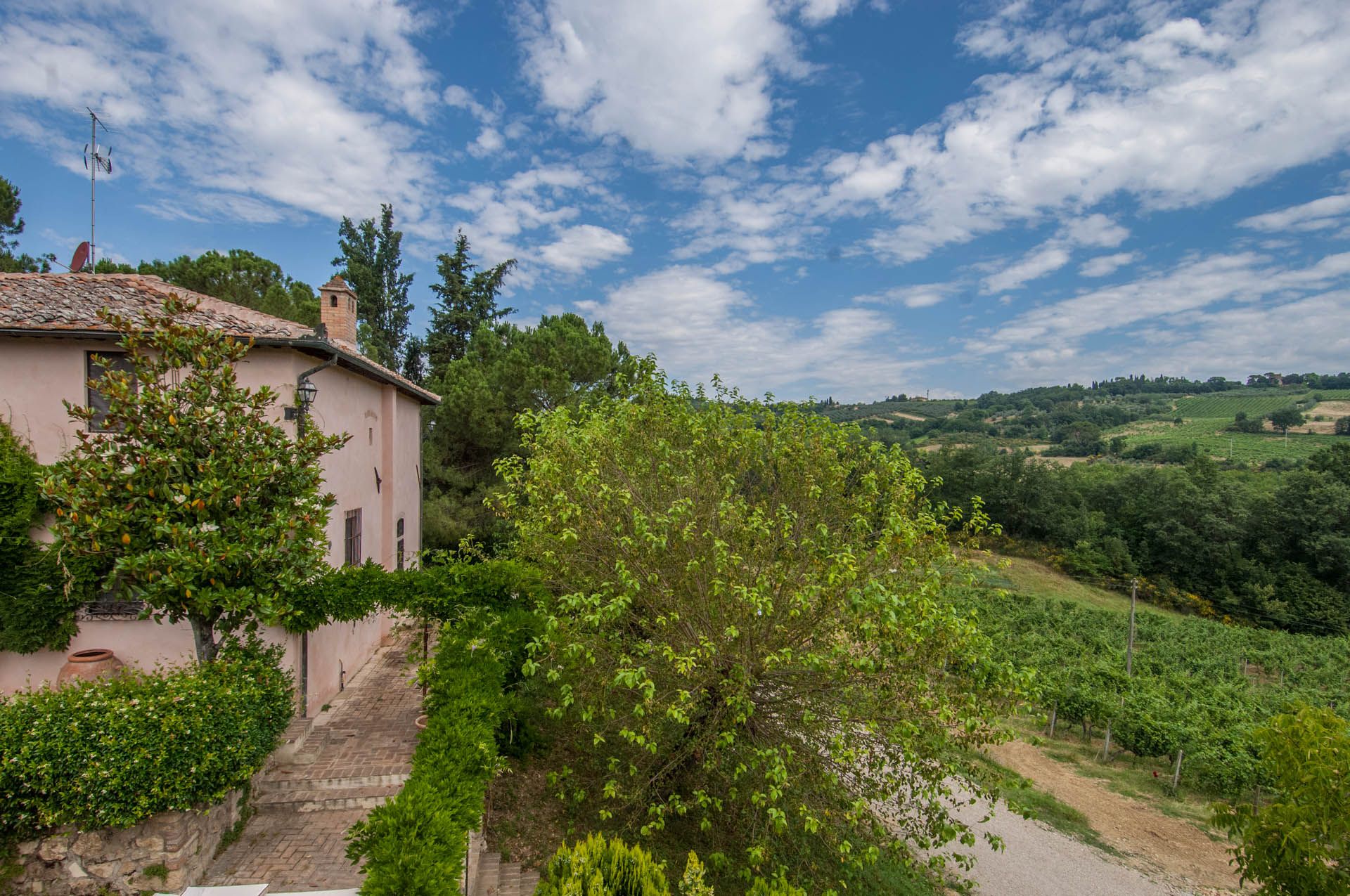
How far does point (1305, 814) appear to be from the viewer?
280 inches

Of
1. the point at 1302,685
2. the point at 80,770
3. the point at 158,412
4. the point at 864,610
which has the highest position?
the point at 158,412

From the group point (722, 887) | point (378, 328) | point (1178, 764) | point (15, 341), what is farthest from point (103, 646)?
point (378, 328)

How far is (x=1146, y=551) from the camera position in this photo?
48156 mm

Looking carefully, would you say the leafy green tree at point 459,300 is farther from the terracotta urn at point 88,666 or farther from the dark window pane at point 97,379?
the terracotta urn at point 88,666

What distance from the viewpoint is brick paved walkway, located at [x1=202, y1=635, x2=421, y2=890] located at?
257 inches

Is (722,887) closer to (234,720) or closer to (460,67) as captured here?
(234,720)

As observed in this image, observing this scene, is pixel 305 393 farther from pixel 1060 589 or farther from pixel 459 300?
pixel 1060 589

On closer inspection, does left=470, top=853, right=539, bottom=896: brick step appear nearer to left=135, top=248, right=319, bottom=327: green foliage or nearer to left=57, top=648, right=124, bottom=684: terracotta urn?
left=57, top=648, right=124, bottom=684: terracotta urn

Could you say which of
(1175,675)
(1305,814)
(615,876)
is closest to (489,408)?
(615,876)

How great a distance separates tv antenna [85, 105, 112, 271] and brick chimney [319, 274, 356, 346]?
3.99 metres

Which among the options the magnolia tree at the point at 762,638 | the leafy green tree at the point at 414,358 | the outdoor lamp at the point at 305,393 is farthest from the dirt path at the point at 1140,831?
the leafy green tree at the point at 414,358

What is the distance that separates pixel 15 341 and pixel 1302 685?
134 feet

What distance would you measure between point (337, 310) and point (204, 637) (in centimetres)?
879

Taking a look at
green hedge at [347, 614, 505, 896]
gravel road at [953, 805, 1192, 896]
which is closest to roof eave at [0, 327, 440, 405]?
green hedge at [347, 614, 505, 896]
